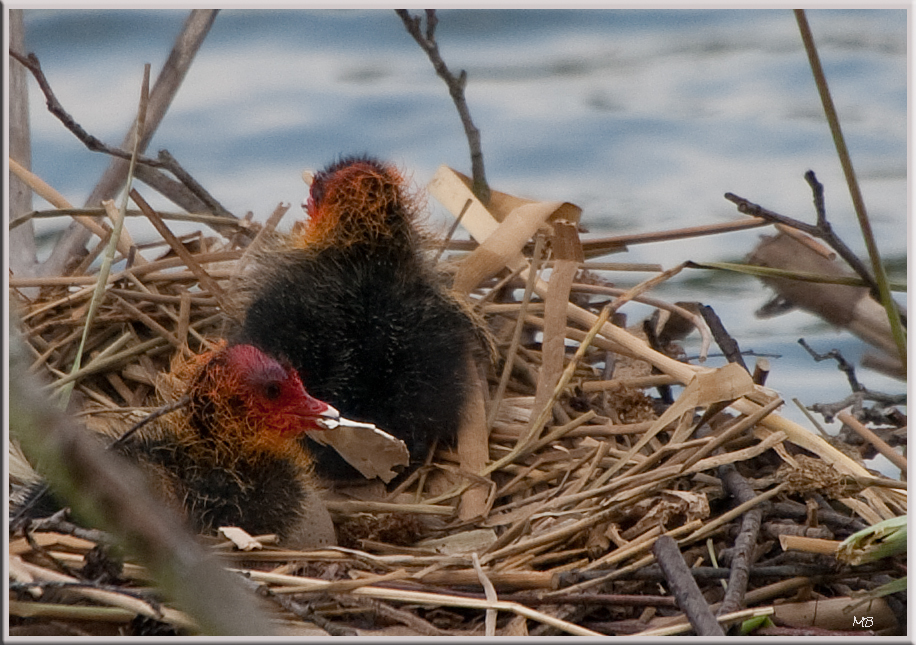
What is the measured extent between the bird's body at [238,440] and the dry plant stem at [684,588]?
0.61m

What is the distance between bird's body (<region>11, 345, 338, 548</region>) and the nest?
0.08 meters

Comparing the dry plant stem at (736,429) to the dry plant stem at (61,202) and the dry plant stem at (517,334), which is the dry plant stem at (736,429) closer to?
the dry plant stem at (517,334)

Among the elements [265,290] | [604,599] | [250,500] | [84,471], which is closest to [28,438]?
[84,471]

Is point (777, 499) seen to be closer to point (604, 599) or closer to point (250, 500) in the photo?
point (604, 599)

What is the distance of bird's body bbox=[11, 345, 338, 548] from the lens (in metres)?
1.68

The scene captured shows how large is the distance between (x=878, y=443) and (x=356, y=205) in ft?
3.43

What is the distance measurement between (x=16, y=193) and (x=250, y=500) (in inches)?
36.4

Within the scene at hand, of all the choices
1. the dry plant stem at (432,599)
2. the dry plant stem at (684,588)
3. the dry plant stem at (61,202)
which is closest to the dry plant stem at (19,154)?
the dry plant stem at (61,202)

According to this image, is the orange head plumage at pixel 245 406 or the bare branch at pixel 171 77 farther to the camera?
the bare branch at pixel 171 77

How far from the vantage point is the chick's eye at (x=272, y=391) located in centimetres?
169

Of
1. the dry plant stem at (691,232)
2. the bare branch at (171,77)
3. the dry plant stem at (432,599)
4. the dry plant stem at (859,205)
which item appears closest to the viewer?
the dry plant stem at (859,205)

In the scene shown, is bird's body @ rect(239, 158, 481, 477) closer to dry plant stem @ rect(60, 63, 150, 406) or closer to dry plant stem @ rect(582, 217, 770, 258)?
dry plant stem @ rect(60, 63, 150, 406)

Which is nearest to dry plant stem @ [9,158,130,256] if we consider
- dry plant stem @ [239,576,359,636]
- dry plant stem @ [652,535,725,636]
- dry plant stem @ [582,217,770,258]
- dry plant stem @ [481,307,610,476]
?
dry plant stem @ [481,307,610,476]

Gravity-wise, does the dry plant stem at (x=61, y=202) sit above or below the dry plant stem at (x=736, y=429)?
above
